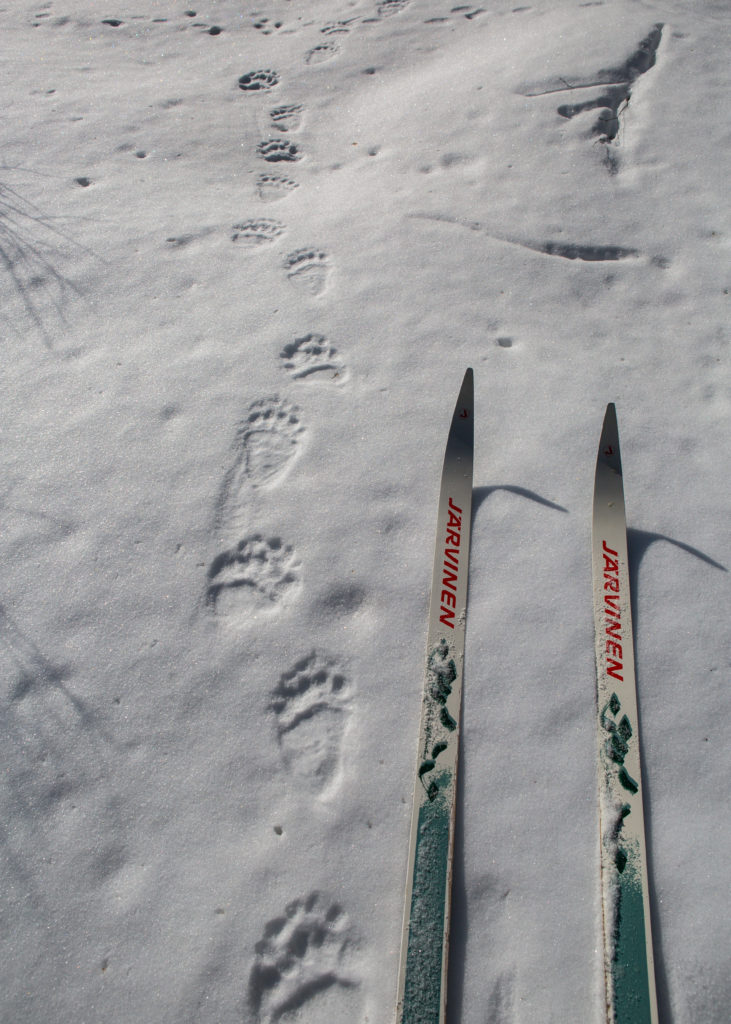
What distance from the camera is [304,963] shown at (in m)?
1.27

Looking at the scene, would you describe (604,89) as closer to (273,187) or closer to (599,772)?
(273,187)

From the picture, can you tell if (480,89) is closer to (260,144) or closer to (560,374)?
(260,144)

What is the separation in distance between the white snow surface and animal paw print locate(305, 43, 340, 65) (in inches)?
7.0

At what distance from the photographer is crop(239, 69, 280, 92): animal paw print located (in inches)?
138

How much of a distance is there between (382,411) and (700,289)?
4.08 feet

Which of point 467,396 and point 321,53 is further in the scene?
point 321,53

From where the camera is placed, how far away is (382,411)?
2.13 metres

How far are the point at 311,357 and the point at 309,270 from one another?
48cm

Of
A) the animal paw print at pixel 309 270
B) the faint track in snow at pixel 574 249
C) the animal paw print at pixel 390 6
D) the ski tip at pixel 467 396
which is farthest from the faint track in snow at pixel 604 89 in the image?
the ski tip at pixel 467 396

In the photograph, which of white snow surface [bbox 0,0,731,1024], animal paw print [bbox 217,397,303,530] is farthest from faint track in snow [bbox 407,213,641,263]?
animal paw print [bbox 217,397,303,530]

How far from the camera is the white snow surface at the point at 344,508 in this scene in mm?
1306

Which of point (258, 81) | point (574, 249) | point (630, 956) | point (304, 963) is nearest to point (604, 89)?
point (574, 249)

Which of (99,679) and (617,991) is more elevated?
(99,679)

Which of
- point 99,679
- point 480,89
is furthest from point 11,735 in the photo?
point 480,89
